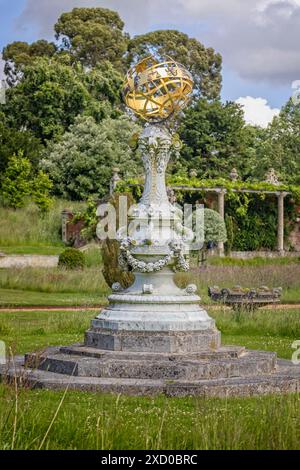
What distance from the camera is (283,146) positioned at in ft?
162

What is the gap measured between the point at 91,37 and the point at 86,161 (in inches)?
662

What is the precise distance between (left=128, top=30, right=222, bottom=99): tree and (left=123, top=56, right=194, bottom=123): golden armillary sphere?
4573 cm

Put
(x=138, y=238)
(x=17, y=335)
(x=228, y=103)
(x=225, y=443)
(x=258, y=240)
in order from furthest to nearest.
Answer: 1. (x=228, y=103)
2. (x=258, y=240)
3. (x=17, y=335)
4. (x=138, y=238)
5. (x=225, y=443)

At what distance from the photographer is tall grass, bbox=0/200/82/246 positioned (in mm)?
35719

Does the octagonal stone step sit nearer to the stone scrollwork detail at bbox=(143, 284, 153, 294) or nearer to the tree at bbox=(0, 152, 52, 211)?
the stone scrollwork detail at bbox=(143, 284, 153, 294)

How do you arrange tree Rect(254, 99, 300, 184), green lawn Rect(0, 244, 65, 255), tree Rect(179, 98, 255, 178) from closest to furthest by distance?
1. green lawn Rect(0, 244, 65, 255)
2. tree Rect(179, 98, 255, 178)
3. tree Rect(254, 99, 300, 184)

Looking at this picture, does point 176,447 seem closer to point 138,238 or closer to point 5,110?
point 138,238

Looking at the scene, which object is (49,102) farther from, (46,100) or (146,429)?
(146,429)

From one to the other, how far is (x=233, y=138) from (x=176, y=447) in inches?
1733

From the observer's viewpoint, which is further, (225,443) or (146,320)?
(146,320)

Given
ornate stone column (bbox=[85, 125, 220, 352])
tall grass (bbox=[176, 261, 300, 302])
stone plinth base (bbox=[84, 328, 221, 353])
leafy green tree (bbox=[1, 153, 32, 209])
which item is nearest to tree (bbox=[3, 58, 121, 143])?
leafy green tree (bbox=[1, 153, 32, 209])

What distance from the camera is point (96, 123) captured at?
47.0 metres

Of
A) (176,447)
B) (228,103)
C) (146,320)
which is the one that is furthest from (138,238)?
(228,103)

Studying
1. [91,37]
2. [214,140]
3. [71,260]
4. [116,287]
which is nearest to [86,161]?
[214,140]
